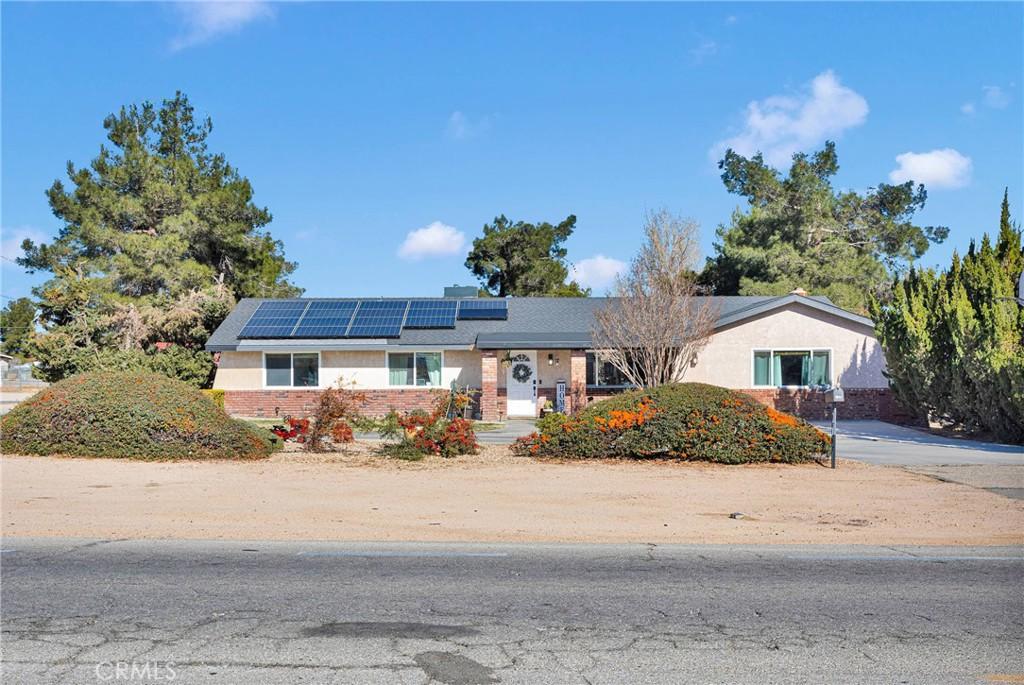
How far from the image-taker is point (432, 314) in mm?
32281

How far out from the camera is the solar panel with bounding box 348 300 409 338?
30.7 metres

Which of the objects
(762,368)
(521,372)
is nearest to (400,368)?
(521,372)

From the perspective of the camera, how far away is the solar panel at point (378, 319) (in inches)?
1207

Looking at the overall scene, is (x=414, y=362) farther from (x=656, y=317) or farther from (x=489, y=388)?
(x=656, y=317)

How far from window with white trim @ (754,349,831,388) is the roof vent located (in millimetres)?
11961

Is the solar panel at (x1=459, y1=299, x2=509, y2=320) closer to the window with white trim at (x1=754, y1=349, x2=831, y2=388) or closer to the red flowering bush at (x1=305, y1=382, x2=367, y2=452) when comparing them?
the window with white trim at (x1=754, y1=349, x2=831, y2=388)

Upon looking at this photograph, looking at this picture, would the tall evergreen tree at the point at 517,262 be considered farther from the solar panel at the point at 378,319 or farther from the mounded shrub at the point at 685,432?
the mounded shrub at the point at 685,432

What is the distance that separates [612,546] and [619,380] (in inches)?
817

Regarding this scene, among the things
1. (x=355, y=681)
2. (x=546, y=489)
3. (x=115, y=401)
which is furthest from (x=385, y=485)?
(x=355, y=681)

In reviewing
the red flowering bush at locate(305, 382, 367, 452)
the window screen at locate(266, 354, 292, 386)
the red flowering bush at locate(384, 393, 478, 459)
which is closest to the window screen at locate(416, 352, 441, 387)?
the window screen at locate(266, 354, 292, 386)

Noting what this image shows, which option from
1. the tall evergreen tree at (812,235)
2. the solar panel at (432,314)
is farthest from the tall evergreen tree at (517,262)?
the solar panel at (432,314)

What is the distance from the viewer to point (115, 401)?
16.7 meters

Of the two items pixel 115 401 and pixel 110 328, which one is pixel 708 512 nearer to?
pixel 115 401

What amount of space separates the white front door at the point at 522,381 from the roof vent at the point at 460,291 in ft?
22.7
